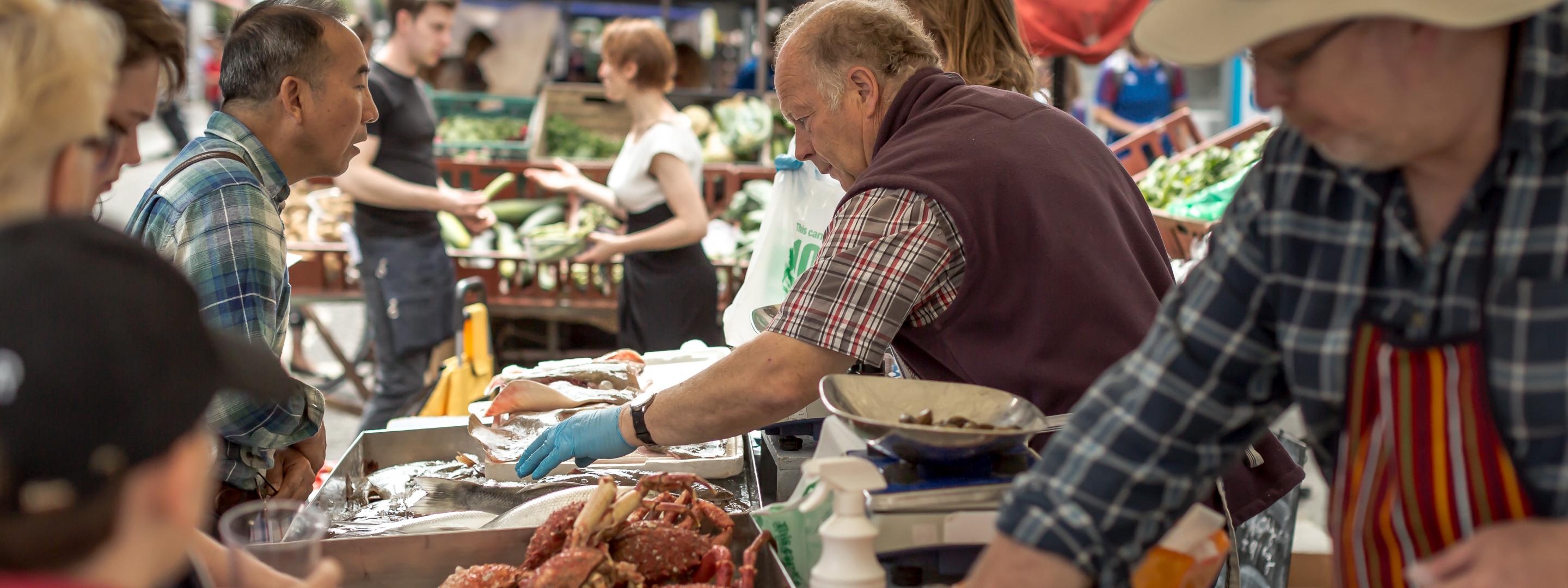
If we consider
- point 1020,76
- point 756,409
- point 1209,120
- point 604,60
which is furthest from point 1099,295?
point 1209,120

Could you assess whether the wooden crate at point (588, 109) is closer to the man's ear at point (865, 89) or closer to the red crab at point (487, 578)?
the man's ear at point (865, 89)

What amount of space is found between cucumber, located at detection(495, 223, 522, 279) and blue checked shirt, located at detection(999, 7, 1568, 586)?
4478mm

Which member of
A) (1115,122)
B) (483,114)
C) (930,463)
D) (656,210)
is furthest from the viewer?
(1115,122)

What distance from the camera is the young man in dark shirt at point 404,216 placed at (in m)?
4.70

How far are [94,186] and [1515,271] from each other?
137 cm

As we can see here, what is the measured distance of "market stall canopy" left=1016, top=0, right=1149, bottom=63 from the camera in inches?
169

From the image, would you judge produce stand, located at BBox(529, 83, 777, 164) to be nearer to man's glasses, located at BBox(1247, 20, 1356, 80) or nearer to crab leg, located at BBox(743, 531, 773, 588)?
crab leg, located at BBox(743, 531, 773, 588)

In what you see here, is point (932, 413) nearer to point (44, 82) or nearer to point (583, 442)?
point (583, 442)

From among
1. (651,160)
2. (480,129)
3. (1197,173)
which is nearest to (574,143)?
(480,129)

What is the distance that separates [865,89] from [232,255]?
3.97ft

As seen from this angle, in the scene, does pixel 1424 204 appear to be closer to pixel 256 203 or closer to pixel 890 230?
pixel 890 230

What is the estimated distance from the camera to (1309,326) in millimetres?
1244

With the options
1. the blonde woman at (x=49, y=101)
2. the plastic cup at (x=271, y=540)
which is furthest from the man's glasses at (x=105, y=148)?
the plastic cup at (x=271, y=540)

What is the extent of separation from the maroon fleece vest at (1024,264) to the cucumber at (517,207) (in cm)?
455
